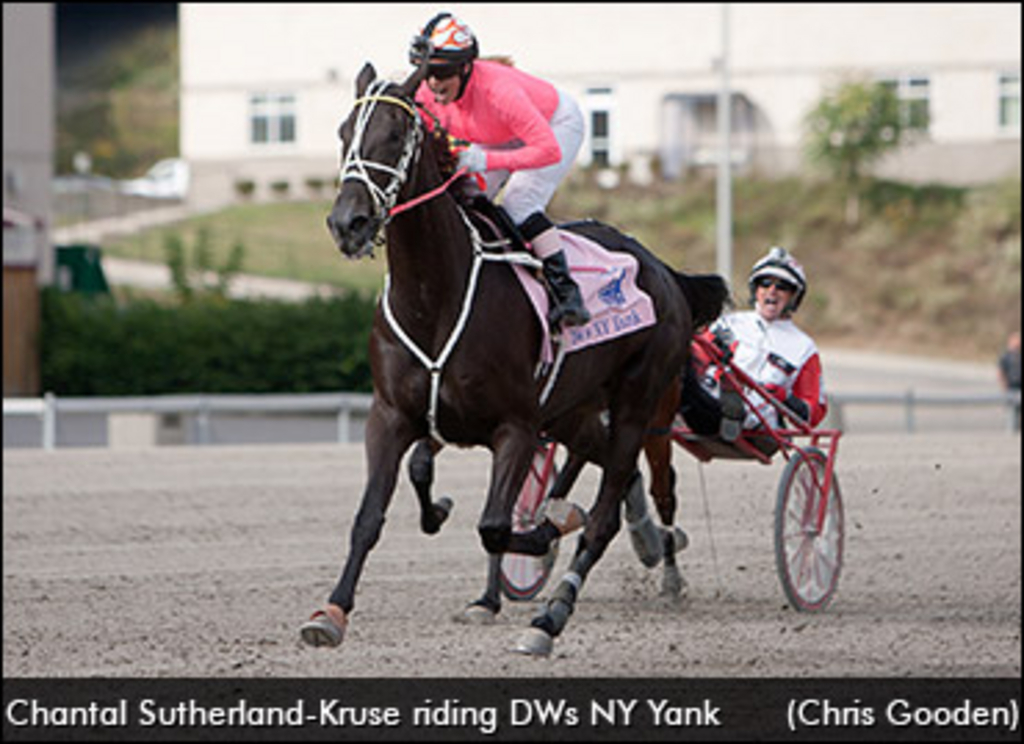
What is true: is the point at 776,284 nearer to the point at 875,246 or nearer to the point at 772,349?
the point at 772,349

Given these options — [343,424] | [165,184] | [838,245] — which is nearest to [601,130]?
[838,245]

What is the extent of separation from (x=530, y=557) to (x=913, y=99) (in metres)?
31.4

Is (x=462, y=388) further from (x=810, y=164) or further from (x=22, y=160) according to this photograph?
(x=810, y=164)

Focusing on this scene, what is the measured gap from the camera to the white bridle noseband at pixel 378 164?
20.1 ft

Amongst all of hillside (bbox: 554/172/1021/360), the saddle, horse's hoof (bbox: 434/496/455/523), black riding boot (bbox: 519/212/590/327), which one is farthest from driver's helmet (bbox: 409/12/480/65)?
hillside (bbox: 554/172/1021/360)

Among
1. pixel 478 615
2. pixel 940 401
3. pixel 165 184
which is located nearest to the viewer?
pixel 478 615

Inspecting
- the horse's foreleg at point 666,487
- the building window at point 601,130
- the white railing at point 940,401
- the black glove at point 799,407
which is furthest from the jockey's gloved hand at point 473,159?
the building window at point 601,130

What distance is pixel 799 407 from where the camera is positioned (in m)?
8.97

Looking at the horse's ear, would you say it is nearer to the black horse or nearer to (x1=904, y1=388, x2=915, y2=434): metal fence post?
the black horse

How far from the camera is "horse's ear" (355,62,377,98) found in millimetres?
6387

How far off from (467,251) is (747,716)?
181 cm

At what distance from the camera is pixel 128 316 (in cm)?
2152

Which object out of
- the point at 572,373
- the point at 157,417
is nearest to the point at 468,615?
the point at 572,373

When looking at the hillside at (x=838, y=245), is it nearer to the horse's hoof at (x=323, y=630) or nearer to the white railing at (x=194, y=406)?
the white railing at (x=194, y=406)
